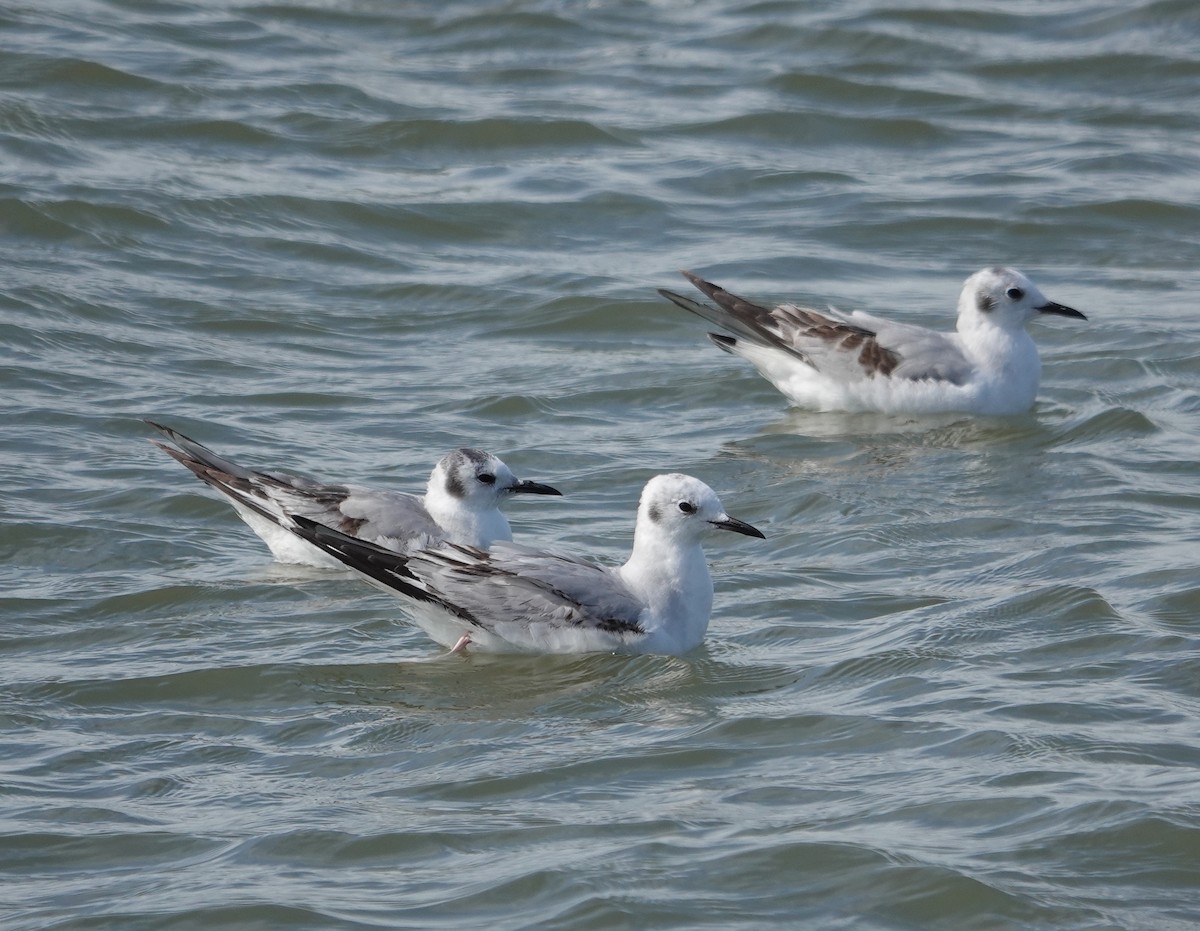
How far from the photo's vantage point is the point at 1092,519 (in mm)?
10141

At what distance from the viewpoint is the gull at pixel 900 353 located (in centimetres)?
1205

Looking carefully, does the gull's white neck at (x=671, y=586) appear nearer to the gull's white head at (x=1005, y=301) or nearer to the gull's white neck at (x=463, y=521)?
the gull's white neck at (x=463, y=521)

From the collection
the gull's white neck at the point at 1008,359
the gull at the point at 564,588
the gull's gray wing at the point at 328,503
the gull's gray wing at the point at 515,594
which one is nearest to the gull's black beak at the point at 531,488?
the gull's gray wing at the point at 328,503

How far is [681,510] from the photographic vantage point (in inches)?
346

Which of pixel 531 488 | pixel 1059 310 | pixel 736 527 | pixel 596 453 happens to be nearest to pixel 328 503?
pixel 531 488

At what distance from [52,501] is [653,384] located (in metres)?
3.90

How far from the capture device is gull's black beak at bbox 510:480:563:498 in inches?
380

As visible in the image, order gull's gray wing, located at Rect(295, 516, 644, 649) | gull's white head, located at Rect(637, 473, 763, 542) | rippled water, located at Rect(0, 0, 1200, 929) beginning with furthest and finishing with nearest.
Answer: gull's white head, located at Rect(637, 473, 763, 542) < gull's gray wing, located at Rect(295, 516, 644, 649) < rippled water, located at Rect(0, 0, 1200, 929)

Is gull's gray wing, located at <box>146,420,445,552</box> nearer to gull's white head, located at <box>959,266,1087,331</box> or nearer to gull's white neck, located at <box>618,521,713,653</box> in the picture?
gull's white neck, located at <box>618,521,713,653</box>

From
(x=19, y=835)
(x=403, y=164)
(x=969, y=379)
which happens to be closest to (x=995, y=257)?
(x=969, y=379)

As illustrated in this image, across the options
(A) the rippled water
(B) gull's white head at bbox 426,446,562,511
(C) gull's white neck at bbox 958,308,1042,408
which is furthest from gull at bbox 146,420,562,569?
(C) gull's white neck at bbox 958,308,1042,408

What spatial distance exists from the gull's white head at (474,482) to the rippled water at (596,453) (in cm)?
57

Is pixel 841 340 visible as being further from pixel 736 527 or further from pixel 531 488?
pixel 736 527

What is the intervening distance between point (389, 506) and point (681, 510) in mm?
1710
